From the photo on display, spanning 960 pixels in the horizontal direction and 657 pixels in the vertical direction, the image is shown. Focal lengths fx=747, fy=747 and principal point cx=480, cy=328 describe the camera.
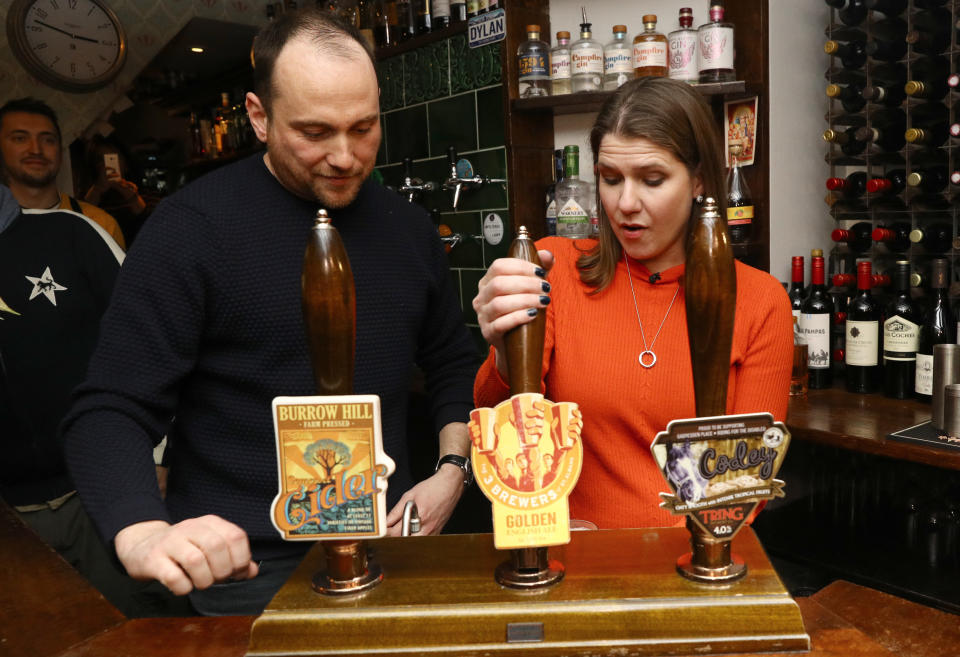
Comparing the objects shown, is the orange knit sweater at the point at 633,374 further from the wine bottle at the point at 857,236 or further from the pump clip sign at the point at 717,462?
the wine bottle at the point at 857,236

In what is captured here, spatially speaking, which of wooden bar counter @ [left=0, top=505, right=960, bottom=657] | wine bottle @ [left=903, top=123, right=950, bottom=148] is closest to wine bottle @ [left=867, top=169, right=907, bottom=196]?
wine bottle @ [left=903, top=123, right=950, bottom=148]

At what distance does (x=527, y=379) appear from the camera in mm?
727

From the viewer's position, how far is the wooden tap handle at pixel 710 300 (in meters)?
0.66

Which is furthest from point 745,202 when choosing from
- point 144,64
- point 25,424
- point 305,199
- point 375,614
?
point 144,64

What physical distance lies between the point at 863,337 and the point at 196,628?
2.04 m

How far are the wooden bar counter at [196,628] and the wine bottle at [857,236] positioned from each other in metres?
1.81

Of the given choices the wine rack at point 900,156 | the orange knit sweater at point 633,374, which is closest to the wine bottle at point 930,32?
the wine rack at point 900,156

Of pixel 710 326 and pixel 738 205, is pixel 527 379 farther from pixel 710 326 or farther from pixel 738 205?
pixel 738 205

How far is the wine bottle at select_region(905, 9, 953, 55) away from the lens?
2197mm

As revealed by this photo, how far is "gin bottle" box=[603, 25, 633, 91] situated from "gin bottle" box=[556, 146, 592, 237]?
25 cm

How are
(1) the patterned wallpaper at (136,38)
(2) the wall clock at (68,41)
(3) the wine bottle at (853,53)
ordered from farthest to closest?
(1) the patterned wallpaper at (136,38)
(2) the wall clock at (68,41)
(3) the wine bottle at (853,53)

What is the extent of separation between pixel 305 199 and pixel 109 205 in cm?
366

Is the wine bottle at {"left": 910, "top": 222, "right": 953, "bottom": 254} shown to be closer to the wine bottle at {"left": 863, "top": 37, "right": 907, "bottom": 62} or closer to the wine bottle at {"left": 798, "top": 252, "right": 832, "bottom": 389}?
the wine bottle at {"left": 798, "top": 252, "right": 832, "bottom": 389}

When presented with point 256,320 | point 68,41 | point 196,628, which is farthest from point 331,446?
point 68,41
